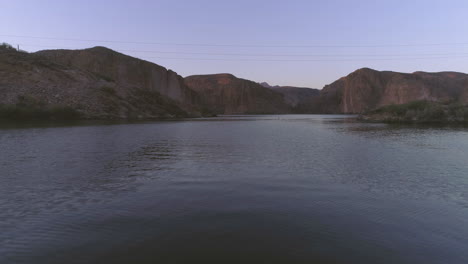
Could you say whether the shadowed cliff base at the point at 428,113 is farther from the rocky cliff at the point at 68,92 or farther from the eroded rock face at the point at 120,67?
the eroded rock face at the point at 120,67

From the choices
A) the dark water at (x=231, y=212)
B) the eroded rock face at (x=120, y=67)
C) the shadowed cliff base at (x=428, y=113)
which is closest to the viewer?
the dark water at (x=231, y=212)

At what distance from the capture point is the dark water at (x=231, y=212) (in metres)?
6.11

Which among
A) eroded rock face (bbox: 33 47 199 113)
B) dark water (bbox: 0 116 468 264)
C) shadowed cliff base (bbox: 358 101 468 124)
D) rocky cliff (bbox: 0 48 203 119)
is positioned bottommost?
dark water (bbox: 0 116 468 264)

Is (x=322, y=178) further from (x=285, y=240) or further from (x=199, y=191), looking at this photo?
(x=285, y=240)

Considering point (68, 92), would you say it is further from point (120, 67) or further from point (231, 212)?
point (120, 67)

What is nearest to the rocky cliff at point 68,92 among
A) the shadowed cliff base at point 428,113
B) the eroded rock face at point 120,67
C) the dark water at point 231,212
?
the eroded rock face at point 120,67

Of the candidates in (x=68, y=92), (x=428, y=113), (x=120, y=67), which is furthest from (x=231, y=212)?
(x=120, y=67)

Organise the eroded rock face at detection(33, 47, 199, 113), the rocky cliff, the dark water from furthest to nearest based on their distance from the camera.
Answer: the eroded rock face at detection(33, 47, 199, 113)
the rocky cliff
the dark water

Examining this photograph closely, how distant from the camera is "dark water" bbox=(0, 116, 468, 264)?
611 cm

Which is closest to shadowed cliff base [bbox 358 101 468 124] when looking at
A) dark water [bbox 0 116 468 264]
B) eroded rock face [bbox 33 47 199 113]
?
dark water [bbox 0 116 468 264]

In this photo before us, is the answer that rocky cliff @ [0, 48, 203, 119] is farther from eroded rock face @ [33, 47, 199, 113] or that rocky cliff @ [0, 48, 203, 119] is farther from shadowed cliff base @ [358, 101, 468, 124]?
shadowed cliff base @ [358, 101, 468, 124]

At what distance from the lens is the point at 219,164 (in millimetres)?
16188

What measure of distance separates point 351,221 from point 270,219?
210 centimetres

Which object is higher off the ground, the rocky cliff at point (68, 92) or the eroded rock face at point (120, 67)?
the eroded rock face at point (120, 67)
